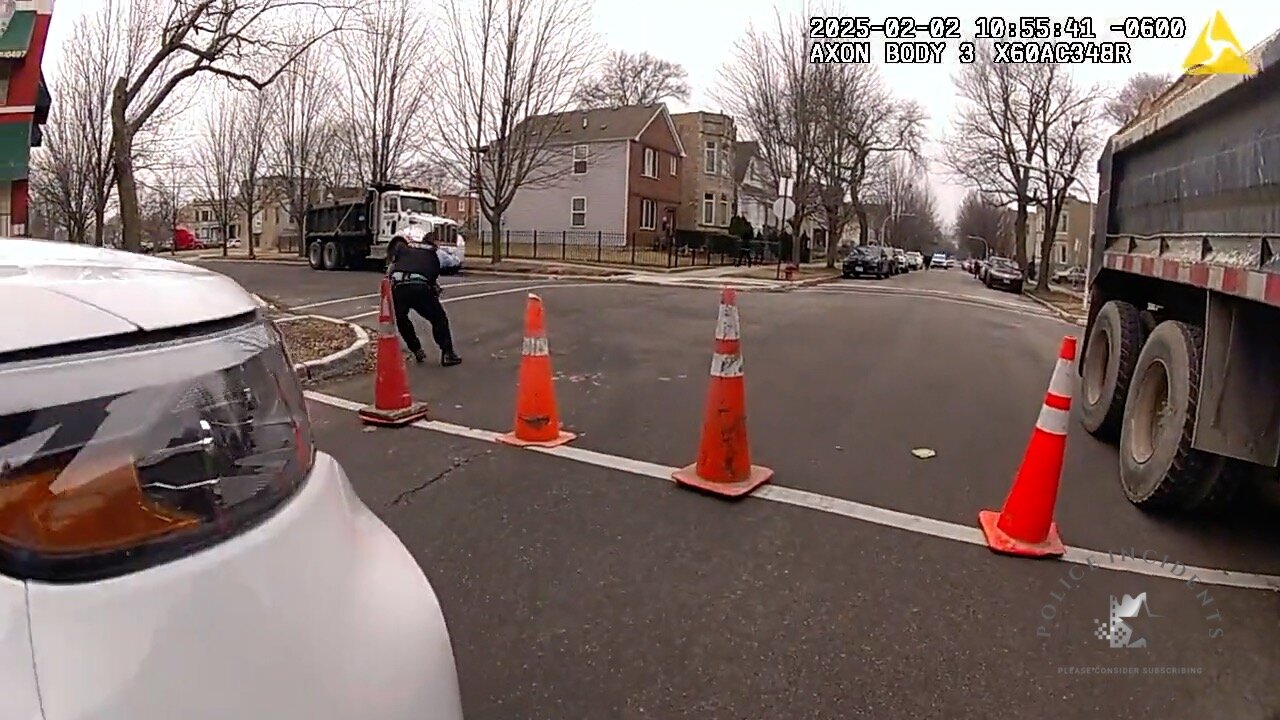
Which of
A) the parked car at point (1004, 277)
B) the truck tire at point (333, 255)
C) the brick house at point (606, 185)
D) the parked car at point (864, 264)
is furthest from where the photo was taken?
the brick house at point (606, 185)

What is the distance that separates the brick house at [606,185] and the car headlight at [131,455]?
1638 inches

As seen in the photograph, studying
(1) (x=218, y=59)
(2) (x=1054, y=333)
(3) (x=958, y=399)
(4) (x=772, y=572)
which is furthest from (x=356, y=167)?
(4) (x=772, y=572)

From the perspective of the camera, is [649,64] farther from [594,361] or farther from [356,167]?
[594,361]

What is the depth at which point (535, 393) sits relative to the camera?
6.02 metres

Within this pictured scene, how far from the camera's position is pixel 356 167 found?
40.3 meters

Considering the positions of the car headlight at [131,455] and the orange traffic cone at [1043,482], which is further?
the orange traffic cone at [1043,482]

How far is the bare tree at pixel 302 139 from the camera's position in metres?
36.2

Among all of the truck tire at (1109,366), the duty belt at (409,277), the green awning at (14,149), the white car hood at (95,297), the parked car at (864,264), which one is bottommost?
the truck tire at (1109,366)

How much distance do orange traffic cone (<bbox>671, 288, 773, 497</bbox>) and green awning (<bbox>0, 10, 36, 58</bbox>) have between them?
7.96 meters

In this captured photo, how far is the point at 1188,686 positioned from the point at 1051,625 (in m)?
0.51

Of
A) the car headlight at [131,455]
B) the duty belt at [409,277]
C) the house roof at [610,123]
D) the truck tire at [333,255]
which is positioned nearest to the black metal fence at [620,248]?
the house roof at [610,123]

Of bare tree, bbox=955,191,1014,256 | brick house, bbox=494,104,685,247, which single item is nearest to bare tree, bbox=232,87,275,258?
brick house, bbox=494,104,685,247

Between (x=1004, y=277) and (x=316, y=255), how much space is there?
28951 millimetres

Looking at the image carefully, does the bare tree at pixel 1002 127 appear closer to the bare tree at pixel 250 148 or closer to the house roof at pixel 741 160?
the house roof at pixel 741 160
